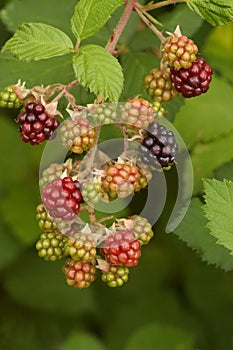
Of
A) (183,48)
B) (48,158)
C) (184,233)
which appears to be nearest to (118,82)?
(183,48)

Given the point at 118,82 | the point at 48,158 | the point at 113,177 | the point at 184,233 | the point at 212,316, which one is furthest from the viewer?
the point at 212,316

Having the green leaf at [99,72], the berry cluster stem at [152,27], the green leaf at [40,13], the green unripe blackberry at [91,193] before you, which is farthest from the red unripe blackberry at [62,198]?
the green leaf at [40,13]

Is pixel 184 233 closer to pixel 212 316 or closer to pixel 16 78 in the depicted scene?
pixel 16 78

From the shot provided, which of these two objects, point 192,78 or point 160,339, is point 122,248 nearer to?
point 192,78

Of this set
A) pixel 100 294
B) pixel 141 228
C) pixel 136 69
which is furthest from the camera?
pixel 100 294

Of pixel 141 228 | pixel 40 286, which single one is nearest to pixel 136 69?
pixel 141 228

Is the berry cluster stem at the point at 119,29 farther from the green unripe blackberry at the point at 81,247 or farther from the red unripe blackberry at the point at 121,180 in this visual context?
the green unripe blackberry at the point at 81,247

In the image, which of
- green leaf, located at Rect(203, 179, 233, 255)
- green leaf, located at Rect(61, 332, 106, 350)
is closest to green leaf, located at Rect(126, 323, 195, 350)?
green leaf, located at Rect(61, 332, 106, 350)

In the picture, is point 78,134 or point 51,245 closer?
point 78,134

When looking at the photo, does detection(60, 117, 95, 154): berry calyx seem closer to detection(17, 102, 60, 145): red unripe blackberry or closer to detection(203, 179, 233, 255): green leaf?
detection(17, 102, 60, 145): red unripe blackberry
